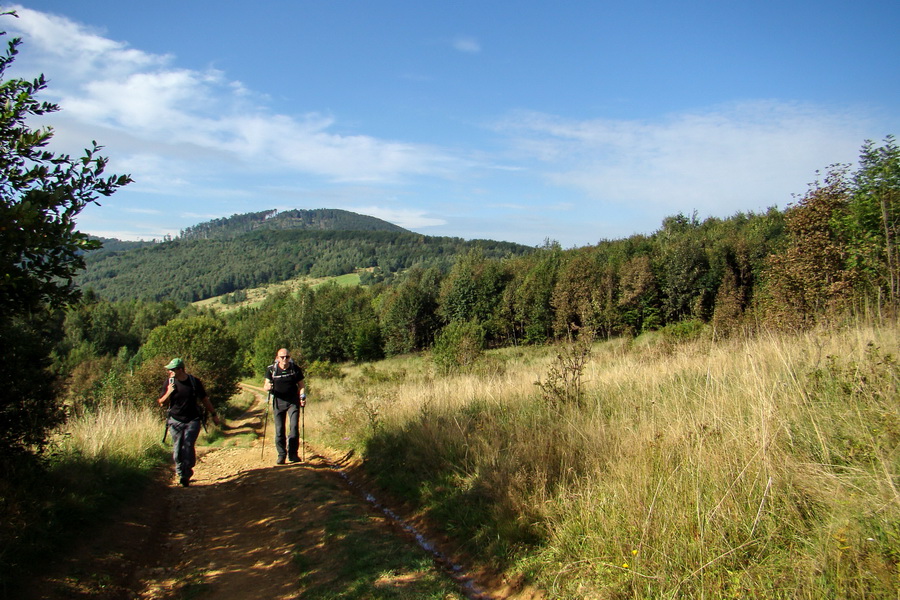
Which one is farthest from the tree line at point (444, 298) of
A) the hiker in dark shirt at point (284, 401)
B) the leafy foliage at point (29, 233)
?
the hiker in dark shirt at point (284, 401)

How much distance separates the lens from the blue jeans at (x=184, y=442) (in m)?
7.62

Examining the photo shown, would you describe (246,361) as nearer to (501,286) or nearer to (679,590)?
(501,286)

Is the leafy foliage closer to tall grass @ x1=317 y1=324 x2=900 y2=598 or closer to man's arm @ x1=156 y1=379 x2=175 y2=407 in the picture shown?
man's arm @ x1=156 y1=379 x2=175 y2=407

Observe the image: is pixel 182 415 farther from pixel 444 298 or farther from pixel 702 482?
pixel 444 298

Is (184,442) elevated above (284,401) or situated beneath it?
situated beneath

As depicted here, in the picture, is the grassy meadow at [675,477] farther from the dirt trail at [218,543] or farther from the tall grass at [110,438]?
the dirt trail at [218,543]

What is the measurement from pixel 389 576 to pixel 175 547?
3116 mm

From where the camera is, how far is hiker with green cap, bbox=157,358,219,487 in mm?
7617

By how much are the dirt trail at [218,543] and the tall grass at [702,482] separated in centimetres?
80

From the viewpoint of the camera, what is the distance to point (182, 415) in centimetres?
764

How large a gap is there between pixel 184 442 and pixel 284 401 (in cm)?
174

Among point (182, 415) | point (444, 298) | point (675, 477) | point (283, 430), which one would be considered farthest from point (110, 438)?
point (444, 298)

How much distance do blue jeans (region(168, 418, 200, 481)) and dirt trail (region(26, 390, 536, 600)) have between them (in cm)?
36

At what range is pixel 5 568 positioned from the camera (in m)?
3.80
